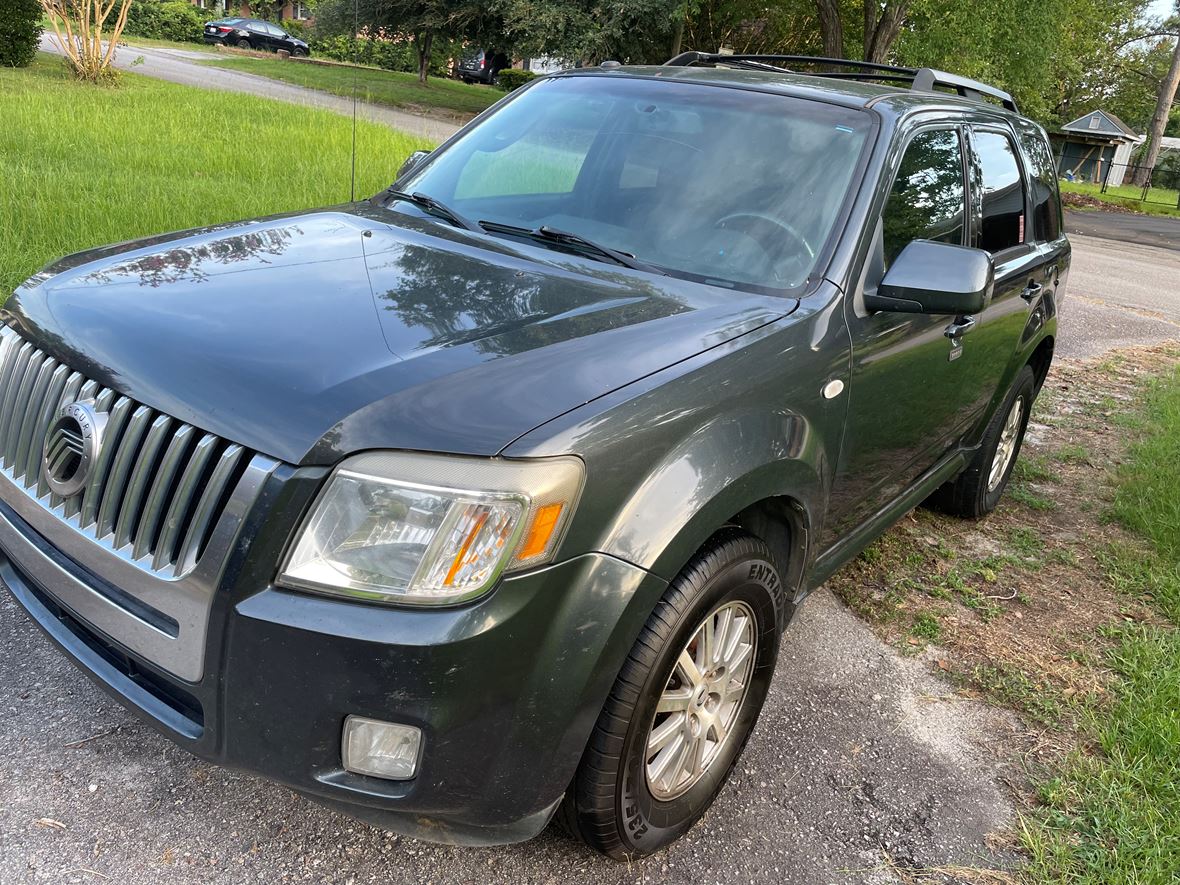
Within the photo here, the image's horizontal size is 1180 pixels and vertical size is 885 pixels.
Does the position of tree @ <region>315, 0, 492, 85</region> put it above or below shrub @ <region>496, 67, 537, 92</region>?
above

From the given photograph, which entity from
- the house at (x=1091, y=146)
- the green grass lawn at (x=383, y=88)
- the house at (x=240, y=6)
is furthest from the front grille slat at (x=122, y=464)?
the house at (x=240, y=6)

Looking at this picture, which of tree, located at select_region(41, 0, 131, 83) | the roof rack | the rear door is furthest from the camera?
tree, located at select_region(41, 0, 131, 83)

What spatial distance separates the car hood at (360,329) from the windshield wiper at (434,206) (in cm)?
22

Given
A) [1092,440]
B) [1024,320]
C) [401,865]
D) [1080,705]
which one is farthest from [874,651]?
[1092,440]

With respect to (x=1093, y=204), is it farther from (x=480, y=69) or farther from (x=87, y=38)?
(x=87, y=38)

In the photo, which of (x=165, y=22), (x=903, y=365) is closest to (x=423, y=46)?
(x=165, y=22)

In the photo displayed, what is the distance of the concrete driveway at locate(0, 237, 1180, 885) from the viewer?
219cm

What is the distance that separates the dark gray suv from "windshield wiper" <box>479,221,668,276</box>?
14 mm

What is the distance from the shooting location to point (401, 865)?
7.39ft

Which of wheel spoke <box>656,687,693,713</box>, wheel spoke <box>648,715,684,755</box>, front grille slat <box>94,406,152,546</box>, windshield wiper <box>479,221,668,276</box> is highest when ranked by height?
windshield wiper <box>479,221,668,276</box>

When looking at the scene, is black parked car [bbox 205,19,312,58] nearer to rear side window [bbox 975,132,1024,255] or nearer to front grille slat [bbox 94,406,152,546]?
rear side window [bbox 975,132,1024,255]

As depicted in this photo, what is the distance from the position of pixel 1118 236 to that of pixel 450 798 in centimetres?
2610

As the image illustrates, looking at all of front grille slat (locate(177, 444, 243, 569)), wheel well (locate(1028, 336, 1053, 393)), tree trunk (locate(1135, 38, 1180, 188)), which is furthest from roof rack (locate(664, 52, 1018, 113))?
tree trunk (locate(1135, 38, 1180, 188))

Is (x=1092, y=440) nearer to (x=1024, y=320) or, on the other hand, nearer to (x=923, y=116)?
(x=1024, y=320)
